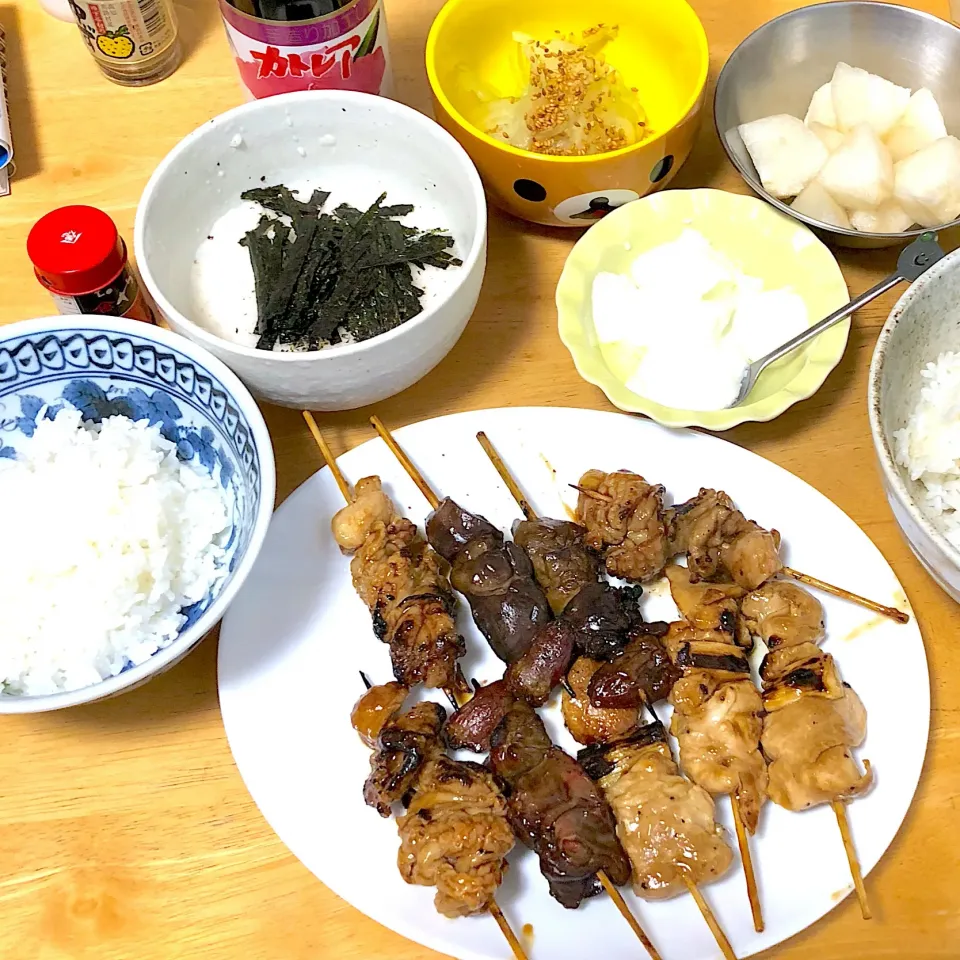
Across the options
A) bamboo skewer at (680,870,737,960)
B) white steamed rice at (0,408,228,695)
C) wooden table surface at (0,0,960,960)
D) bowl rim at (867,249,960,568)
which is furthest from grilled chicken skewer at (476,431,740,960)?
white steamed rice at (0,408,228,695)

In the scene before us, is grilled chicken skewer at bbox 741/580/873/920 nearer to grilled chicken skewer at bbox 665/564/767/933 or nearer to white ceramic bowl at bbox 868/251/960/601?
grilled chicken skewer at bbox 665/564/767/933

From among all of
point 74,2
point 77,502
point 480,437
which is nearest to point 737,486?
point 480,437

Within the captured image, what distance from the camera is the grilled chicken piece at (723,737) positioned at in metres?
1.83

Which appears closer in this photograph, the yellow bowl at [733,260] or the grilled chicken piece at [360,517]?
the grilled chicken piece at [360,517]

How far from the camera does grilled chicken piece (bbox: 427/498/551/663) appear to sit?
196cm

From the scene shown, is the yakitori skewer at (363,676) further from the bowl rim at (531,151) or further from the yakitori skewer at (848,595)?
the bowl rim at (531,151)

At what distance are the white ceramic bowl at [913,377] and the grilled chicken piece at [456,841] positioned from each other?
0.98 m

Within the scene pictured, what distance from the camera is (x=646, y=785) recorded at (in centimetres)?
183

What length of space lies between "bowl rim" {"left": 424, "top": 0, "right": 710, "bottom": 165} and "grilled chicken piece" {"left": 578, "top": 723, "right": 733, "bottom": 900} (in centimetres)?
133

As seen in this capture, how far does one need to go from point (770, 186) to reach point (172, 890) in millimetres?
2124

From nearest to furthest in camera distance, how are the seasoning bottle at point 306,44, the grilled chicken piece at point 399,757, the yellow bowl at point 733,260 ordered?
the grilled chicken piece at point 399,757 < the yellow bowl at point 733,260 < the seasoning bottle at point 306,44

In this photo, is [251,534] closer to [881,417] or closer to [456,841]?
[456,841]

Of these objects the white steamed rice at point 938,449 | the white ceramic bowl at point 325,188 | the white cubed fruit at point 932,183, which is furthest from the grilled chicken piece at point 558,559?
the white cubed fruit at point 932,183

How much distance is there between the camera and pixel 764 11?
300 centimetres
